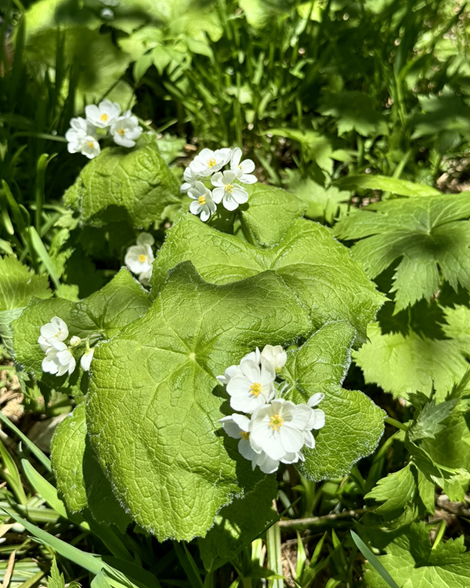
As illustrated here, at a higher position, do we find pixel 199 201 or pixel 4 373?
pixel 199 201

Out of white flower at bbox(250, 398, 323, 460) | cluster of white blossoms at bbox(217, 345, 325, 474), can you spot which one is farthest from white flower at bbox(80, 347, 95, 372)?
white flower at bbox(250, 398, 323, 460)

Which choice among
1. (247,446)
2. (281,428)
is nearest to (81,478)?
(247,446)

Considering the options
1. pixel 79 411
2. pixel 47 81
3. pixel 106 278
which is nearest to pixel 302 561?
pixel 79 411

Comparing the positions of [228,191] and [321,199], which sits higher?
[228,191]

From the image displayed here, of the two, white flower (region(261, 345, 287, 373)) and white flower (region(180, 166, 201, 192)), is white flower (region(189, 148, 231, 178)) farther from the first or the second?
white flower (region(261, 345, 287, 373))

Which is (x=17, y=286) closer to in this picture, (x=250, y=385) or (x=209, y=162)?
(x=209, y=162)

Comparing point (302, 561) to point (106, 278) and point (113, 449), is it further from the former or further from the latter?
point (106, 278)
